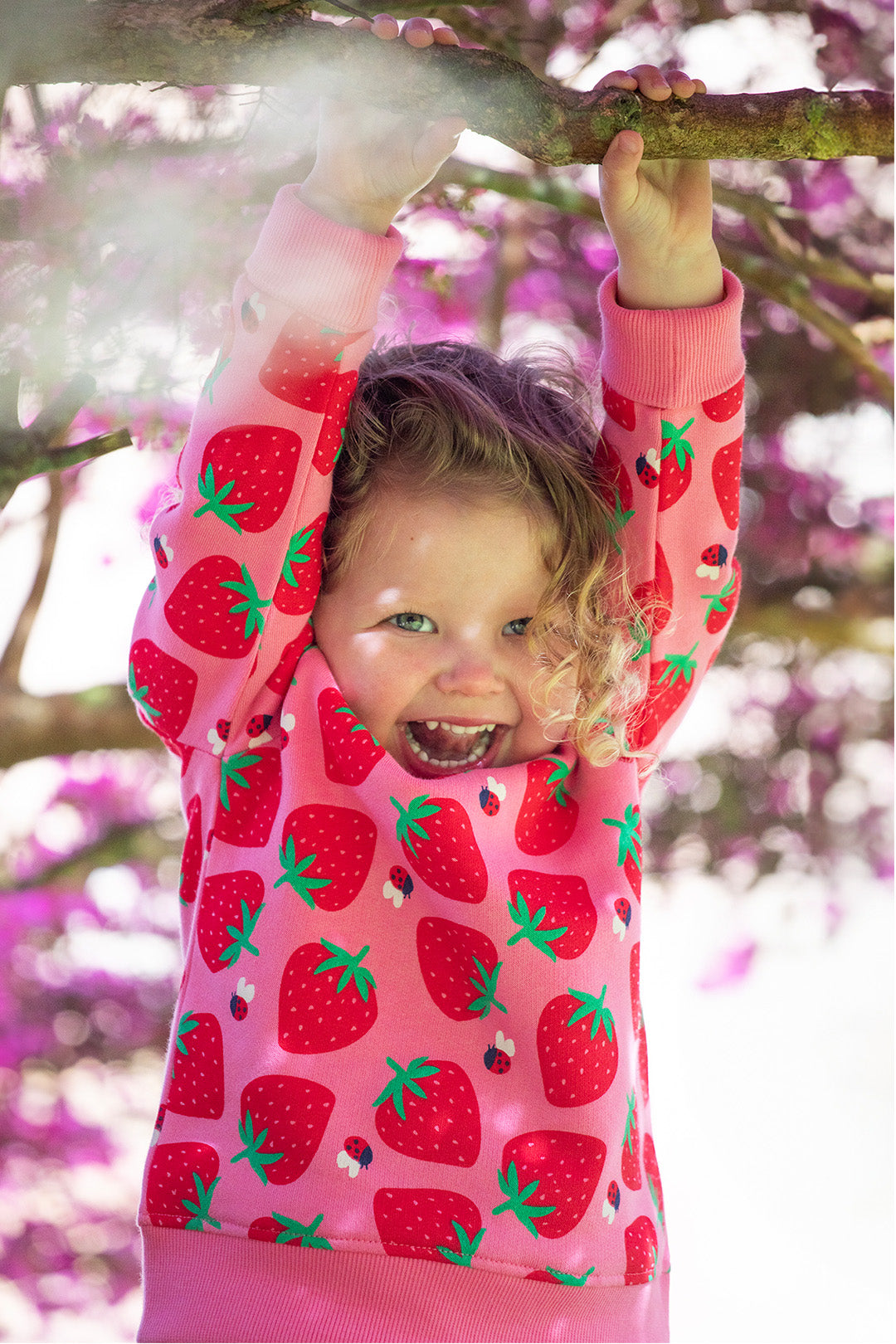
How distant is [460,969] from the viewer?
3.34 ft

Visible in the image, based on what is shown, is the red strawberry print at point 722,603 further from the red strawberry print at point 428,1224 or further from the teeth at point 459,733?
the red strawberry print at point 428,1224

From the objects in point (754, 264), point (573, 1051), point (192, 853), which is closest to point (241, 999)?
point (192, 853)

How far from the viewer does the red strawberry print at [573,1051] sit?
3.26 feet

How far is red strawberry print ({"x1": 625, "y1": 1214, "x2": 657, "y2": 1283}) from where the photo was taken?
Answer: 1.02 m

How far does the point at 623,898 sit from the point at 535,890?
0.27 ft

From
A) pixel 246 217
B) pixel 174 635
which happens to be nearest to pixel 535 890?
pixel 174 635

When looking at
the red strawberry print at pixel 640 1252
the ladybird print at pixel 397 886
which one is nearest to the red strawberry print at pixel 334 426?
the ladybird print at pixel 397 886

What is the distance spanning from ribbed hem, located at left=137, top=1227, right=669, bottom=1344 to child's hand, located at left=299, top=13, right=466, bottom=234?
0.82 meters

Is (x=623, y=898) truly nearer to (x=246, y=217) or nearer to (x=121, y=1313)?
(x=246, y=217)

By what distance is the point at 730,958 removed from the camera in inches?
119

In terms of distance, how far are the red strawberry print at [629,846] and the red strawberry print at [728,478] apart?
298 mm

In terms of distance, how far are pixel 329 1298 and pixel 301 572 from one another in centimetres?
59

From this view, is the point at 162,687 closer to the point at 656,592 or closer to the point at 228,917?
the point at 228,917

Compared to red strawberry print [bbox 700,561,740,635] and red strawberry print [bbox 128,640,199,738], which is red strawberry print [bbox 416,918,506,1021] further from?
red strawberry print [bbox 700,561,740,635]
